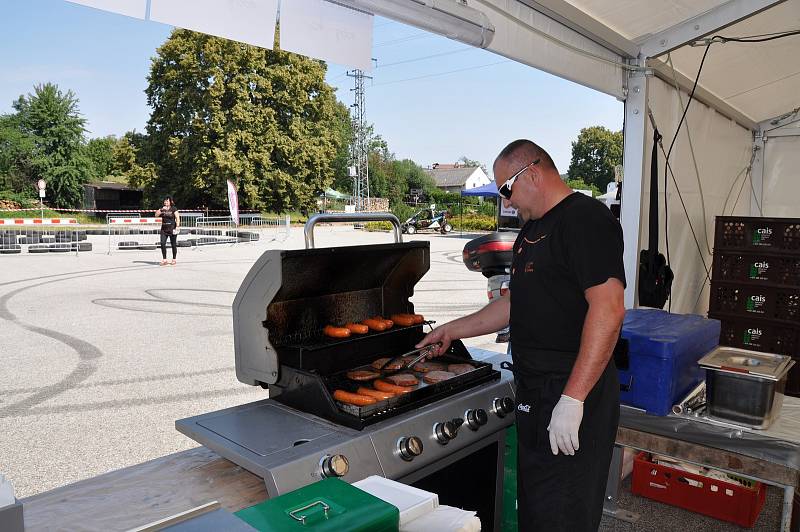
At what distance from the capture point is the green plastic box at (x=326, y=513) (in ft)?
3.37

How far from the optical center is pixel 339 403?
6.28ft

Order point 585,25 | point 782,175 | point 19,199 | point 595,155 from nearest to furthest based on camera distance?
point 585,25
point 782,175
point 19,199
point 595,155

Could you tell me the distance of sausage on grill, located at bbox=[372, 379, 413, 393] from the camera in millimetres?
2071

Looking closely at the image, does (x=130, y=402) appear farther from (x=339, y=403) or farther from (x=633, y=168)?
(x=633, y=168)

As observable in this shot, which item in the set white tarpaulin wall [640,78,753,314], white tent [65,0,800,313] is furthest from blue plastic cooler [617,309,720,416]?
white tarpaulin wall [640,78,753,314]

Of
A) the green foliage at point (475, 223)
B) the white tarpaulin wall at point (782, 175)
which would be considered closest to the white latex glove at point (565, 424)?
the white tarpaulin wall at point (782, 175)

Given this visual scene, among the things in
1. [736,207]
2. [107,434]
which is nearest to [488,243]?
[107,434]

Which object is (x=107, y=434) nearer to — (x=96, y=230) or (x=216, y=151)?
(x=96, y=230)

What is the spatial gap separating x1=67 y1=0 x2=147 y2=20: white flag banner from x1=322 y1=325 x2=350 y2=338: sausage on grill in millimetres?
1288

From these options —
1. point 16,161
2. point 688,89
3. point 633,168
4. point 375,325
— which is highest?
point 16,161

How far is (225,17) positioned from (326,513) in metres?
1.66

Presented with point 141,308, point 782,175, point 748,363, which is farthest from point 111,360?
point 782,175

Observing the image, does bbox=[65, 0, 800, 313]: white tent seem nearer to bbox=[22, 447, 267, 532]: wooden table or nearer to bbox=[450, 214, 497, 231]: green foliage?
bbox=[22, 447, 267, 532]: wooden table

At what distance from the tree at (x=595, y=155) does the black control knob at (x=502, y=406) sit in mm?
58400
